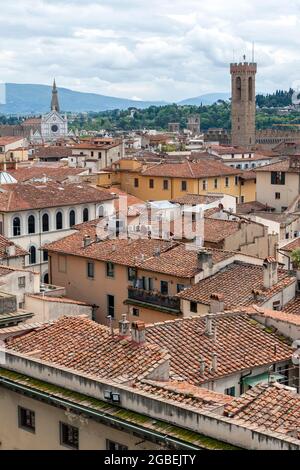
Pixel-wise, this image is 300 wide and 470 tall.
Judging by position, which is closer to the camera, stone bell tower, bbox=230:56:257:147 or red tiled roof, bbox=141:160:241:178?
red tiled roof, bbox=141:160:241:178

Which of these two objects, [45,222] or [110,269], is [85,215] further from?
[110,269]

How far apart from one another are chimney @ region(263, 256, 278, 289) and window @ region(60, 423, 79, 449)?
42.4ft

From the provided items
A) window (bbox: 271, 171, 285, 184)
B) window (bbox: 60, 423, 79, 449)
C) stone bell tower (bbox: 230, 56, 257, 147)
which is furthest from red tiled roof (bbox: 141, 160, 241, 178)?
stone bell tower (bbox: 230, 56, 257, 147)

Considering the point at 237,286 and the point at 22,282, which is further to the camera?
the point at 22,282

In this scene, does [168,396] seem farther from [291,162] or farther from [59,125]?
[59,125]

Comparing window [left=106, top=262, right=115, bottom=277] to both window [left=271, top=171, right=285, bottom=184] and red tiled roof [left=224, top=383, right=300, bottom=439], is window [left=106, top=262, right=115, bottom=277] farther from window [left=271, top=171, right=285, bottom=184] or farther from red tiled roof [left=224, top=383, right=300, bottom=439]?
window [left=271, top=171, right=285, bottom=184]

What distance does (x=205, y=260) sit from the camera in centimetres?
2869

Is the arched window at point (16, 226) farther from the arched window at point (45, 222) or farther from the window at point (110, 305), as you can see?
the window at point (110, 305)

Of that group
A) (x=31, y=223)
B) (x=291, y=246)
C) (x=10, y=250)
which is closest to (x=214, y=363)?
(x=10, y=250)

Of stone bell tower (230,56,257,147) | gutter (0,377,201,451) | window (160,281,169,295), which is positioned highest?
stone bell tower (230,56,257,147)

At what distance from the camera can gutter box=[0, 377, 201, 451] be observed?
12.5 metres

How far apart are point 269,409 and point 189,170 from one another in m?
44.4

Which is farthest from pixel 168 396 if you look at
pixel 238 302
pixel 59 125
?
pixel 59 125
